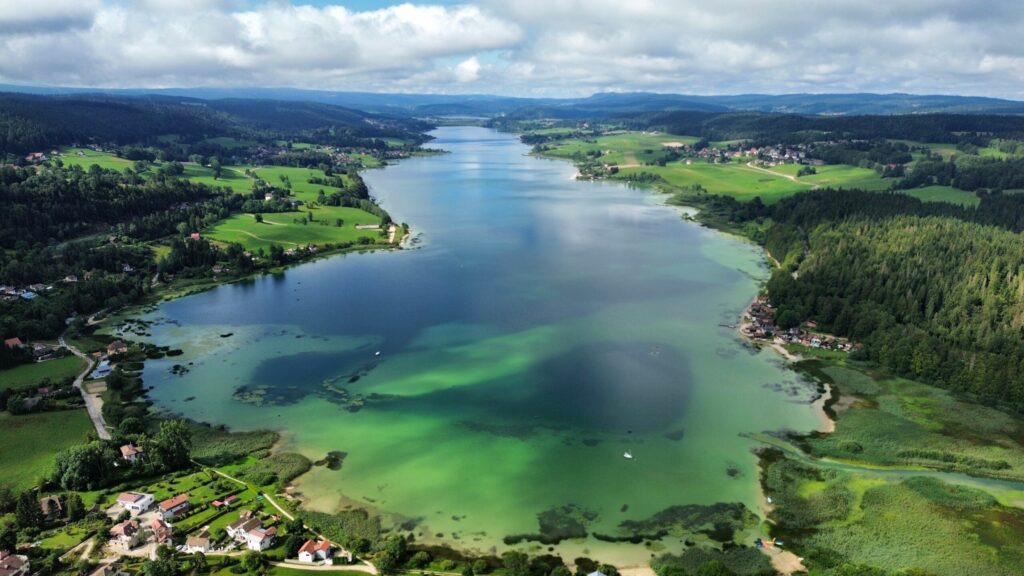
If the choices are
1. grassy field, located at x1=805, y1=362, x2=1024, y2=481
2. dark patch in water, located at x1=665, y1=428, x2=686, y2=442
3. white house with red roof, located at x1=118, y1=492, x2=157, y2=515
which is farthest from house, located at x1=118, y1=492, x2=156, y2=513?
grassy field, located at x1=805, y1=362, x2=1024, y2=481

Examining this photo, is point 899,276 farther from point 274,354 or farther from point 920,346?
point 274,354

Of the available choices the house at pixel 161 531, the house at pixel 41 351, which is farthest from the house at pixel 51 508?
the house at pixel 41 351

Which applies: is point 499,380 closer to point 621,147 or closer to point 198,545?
point 198,545

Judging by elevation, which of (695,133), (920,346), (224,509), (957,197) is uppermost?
(695,133)

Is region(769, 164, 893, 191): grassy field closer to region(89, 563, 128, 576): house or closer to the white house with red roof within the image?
the white house with red roof

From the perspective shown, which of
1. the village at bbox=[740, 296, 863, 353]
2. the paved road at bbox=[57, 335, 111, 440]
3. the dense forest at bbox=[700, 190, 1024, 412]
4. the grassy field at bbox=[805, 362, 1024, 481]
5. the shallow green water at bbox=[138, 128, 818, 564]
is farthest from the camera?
the village at bbox=[740, 296, 863, 353]

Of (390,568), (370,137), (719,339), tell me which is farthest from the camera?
(370,137)

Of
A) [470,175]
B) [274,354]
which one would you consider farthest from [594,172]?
[274,354]
